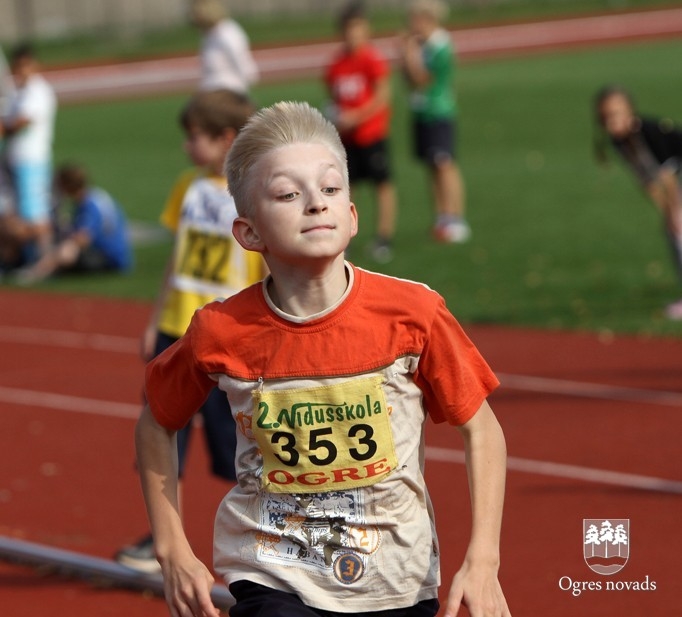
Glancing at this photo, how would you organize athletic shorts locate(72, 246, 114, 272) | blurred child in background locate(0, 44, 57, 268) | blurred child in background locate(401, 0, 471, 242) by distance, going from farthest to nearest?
blurred child in background locate(0, 44, 57, 268) → athletic shorts locate(72, 246, 114, 272) → blurred child in background locate(401, 0, 471, 242)

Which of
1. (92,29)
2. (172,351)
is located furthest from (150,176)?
(92,29)

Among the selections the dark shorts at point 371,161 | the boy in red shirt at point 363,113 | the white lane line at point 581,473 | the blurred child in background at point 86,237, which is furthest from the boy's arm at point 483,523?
the blurred child in background at point 86,237

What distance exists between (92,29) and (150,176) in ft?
110

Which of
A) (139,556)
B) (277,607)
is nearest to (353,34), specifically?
(139,556)

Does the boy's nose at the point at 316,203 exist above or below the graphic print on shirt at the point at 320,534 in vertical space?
above

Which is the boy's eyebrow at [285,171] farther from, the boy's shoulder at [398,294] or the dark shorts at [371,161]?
the dark shorts at [371,161]

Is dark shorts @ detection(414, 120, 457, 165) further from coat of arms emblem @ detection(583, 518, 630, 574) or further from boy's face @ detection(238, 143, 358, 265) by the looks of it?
boy's face @ detection(238, 143, 358, 265)

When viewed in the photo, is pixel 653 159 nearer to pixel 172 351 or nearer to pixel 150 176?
pixel 172 351

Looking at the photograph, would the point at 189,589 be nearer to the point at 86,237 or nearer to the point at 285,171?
the point at 285,171

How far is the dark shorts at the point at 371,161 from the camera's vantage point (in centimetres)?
1359

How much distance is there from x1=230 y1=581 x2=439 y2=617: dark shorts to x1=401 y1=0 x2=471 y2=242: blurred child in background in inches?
430

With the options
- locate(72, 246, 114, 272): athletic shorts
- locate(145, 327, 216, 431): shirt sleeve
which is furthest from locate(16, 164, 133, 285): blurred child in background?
locate(145, 327, 216, 431): shirt sleeve

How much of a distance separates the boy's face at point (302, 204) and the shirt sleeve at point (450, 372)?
30 cm

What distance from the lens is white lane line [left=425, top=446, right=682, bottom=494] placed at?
6.77m
